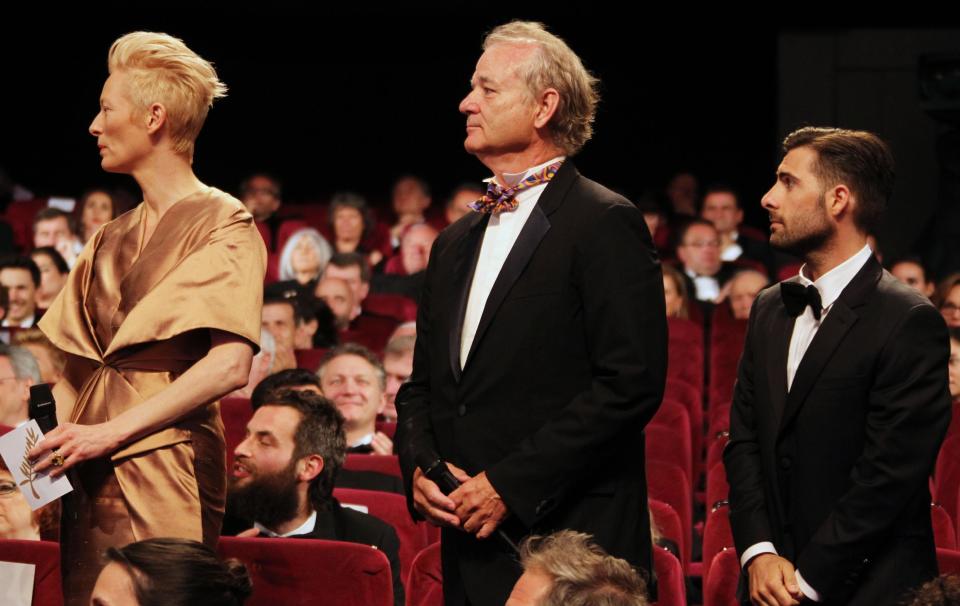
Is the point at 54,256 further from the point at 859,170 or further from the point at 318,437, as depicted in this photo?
the point at 859,170

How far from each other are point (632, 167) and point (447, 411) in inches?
342

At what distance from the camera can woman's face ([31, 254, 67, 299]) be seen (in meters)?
6.99

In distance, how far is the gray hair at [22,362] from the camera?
16.1ft

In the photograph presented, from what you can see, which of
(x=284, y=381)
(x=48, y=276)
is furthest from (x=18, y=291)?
(x=284, y=381)

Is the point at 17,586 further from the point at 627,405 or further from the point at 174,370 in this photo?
the point at 627,405

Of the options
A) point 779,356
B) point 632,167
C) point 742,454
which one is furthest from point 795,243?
point 632,167

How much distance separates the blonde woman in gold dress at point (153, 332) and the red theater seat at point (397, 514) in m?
1.43

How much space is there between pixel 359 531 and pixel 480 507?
1.39 m

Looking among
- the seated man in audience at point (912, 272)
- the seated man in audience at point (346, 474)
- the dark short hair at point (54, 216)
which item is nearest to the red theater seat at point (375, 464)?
the seated man in audience at point (346, 474)

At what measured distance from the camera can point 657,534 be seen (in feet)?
10.9

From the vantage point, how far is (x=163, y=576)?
2.11 metres

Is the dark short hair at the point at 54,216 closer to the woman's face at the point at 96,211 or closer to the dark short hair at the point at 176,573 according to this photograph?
the woman's face at the point at 96,211

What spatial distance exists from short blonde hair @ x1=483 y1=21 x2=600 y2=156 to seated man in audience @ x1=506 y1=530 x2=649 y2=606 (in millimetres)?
726

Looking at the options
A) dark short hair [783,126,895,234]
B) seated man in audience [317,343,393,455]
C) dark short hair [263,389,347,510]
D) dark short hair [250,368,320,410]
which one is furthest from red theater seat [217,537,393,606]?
seated man in audience [317,343,393,455]
